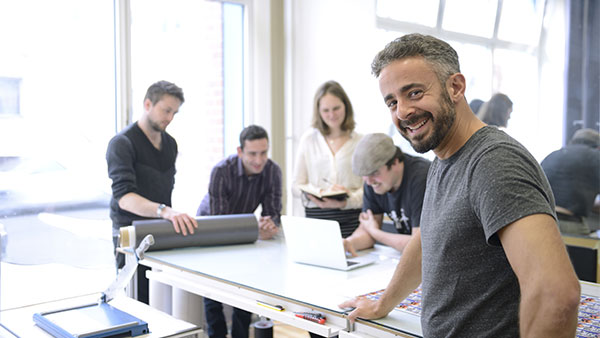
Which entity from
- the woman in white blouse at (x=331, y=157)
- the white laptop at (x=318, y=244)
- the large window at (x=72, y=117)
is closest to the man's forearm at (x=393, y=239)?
the white laptop at (x=318, y=244)

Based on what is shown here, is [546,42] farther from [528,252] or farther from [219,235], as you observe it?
[528,252]

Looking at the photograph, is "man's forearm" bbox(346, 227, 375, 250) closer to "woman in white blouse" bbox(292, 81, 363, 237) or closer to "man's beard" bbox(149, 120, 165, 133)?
"woman in white blouse" bbox(292, 81, 363, 237)

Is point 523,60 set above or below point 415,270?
above

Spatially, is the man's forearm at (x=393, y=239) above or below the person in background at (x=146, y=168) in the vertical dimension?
below

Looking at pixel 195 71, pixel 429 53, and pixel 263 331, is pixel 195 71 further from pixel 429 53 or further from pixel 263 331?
pixel 429 53

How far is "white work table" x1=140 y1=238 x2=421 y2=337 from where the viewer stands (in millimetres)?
1759

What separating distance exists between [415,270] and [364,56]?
2971mm

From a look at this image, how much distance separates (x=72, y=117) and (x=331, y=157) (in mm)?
1729

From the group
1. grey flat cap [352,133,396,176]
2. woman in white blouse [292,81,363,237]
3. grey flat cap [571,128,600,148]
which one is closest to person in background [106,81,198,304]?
woman in white blouse [292,81,363,237]

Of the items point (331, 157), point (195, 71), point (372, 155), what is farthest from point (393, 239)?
point (195, 71)

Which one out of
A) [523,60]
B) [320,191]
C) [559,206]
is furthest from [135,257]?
[523,60]

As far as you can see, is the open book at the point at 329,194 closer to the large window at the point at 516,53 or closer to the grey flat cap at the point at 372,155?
the grey flat cap at the point at 372,155

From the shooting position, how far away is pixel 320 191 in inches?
124

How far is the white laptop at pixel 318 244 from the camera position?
89.1 inches
